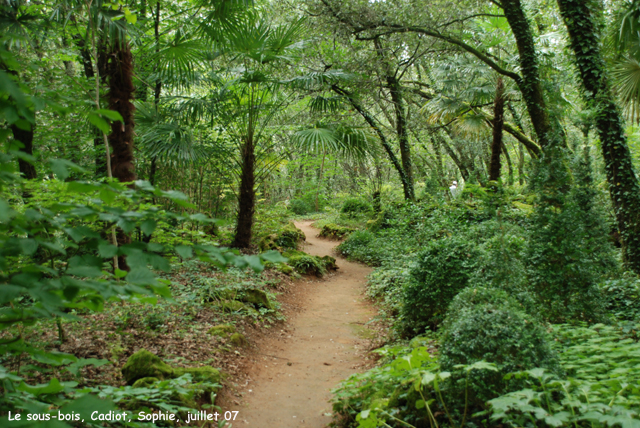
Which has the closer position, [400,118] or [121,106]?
[121,106]

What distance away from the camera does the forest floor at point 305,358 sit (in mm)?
3439

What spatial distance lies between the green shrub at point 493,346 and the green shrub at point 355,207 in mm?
13312

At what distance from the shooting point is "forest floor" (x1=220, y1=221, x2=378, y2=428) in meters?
3.44

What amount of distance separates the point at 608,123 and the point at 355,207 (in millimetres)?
12279

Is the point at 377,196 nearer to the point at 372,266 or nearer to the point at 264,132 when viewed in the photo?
the point at 372,266

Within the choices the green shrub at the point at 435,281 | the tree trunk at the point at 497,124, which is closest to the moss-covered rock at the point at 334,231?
the tree trunk at the point at 497,124

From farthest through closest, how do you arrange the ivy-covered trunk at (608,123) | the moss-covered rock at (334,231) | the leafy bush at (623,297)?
the moss-covered rock at (334,231) → the ivy-covered trunk at (608,123) → the leafy bush at (623,297)

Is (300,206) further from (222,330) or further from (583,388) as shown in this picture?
(583,388)

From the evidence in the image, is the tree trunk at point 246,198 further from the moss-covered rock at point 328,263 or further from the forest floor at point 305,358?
the moss-covered rock at point 328,263

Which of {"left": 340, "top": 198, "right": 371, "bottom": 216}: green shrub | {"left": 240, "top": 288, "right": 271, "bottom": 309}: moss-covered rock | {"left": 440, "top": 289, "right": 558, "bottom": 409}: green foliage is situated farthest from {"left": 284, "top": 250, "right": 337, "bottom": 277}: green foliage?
{"left": 340, "top": 198, "right": 371, "bottom": 216}: green shrub

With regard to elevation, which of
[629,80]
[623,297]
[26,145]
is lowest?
[623,297]

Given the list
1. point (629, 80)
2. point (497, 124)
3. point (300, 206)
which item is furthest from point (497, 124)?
point (300, 206)

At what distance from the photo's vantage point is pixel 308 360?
470cm

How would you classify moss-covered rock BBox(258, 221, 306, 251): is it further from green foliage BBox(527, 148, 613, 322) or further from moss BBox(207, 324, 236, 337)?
green foliage BBox(527, 148, 613, 322)
